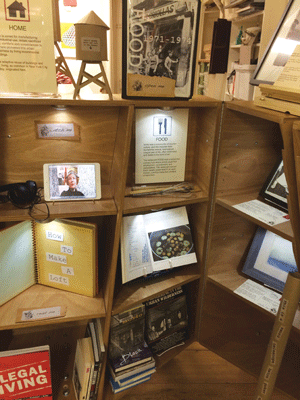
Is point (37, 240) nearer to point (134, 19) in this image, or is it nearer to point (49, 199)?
point (49, 199)

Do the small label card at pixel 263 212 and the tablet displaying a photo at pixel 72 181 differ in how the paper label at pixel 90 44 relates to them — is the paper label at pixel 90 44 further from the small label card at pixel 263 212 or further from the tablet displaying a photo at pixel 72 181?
the small label card at pixel 263 212

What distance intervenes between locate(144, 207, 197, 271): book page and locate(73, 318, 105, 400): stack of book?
43 centimetres

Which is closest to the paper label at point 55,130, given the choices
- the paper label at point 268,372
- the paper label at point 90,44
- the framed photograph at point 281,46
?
the paper label at point 90,44

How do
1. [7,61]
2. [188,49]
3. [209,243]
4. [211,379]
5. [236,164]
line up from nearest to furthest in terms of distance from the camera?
[7,61] → [188,49] → [236,164] → [209,243] → [211,379]

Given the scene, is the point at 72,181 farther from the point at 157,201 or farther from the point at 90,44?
the point at 90,44

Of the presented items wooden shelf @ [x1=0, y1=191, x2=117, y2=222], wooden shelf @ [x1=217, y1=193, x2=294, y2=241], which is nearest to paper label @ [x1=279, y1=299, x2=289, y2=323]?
wooden shelf @ [x1=217, y1=193, x2=294, y2=241]

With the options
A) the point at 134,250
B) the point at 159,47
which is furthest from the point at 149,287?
the point at 159,47

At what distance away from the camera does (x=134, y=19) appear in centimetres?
126

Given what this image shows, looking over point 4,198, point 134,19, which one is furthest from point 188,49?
point 4,198

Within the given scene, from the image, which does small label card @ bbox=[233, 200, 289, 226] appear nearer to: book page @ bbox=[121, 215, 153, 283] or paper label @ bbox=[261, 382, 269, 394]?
book page @ bbox=[121, 215, 153, 283]

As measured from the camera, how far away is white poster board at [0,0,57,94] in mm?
1116

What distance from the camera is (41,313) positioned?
1.48m

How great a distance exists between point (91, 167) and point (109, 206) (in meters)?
0.20

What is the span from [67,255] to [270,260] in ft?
3.23
